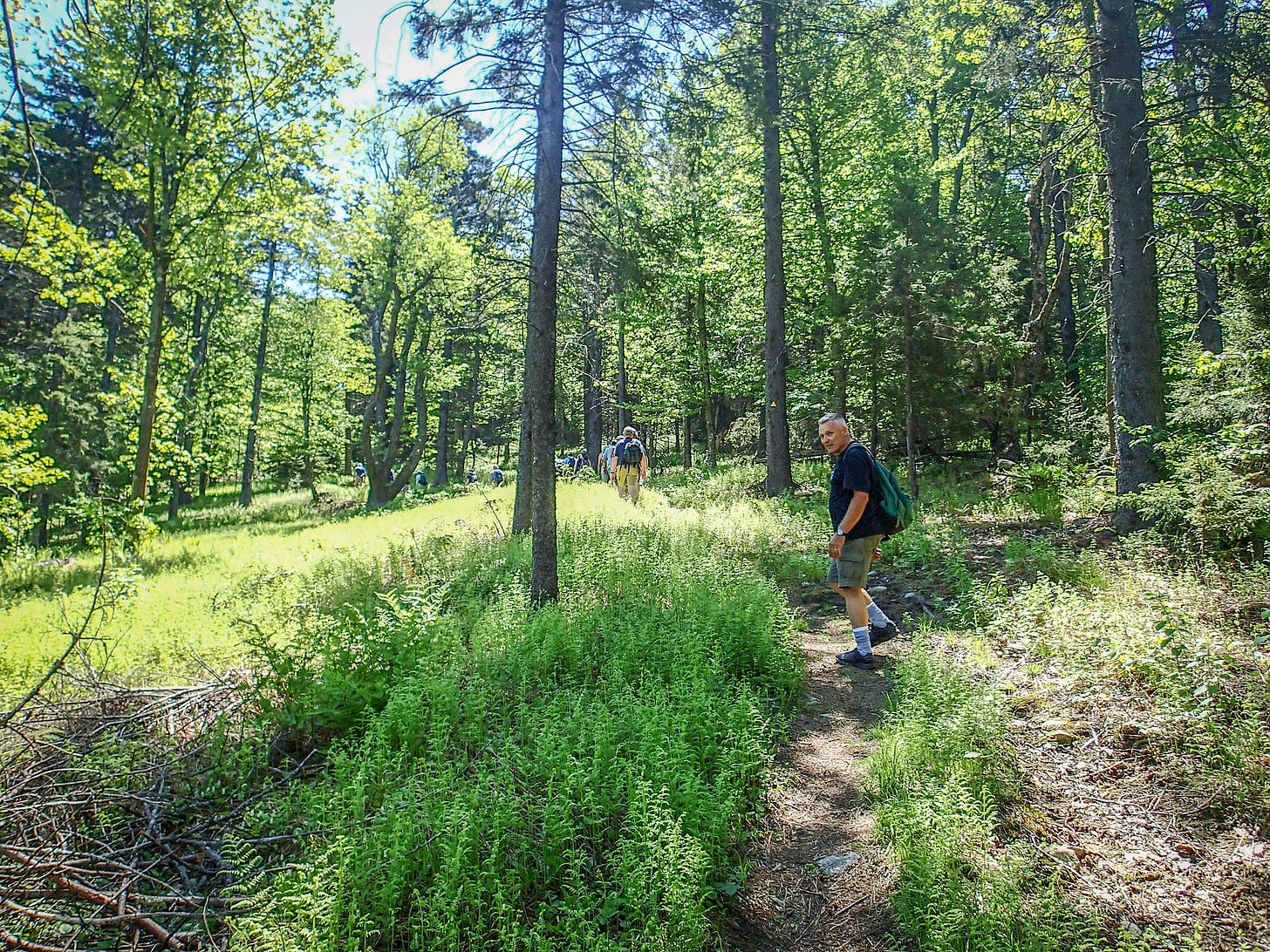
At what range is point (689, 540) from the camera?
10.3m

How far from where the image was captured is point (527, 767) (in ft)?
12.9

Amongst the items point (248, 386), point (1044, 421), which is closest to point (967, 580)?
point (1044, 421)

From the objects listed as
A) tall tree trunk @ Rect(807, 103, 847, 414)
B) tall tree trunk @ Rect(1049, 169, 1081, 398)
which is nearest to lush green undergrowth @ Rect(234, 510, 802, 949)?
tall tree trunk @ Rect(807, 103, 847, 414)

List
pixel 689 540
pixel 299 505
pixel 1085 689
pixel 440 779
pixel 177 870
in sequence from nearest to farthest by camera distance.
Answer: pixel 177 870
pixel 440 779
pixel 1085 689
pixel 689 540
pixel 299 505

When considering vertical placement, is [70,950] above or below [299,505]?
below

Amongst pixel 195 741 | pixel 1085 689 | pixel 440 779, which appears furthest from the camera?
pixel 1085 689

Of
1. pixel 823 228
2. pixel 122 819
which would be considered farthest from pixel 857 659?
pixel 823 228

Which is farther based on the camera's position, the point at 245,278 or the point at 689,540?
the point at 245,278

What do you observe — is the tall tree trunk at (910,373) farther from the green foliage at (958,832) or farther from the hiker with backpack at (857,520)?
the green foliage at (958,832)

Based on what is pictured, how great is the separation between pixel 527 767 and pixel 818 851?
1.76 m

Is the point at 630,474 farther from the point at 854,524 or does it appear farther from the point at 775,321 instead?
the point at 854,524

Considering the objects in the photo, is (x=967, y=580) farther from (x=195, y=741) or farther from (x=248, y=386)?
(x=248, y=386)

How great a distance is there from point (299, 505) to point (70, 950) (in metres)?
28.5

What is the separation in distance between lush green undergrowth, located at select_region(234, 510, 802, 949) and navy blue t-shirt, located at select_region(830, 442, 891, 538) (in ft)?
3.99
